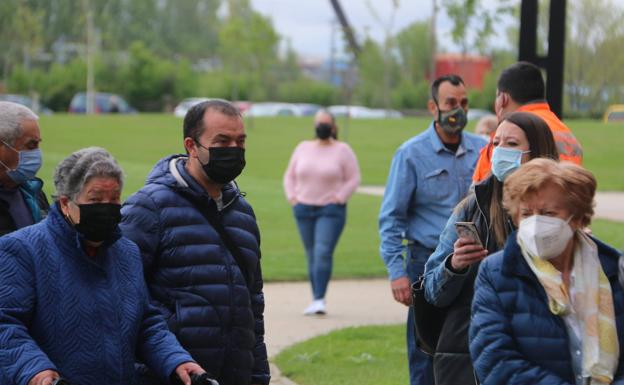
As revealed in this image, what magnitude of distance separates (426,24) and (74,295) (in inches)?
2944

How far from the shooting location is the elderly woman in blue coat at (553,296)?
384 centimetres

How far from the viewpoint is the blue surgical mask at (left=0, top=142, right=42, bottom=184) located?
541 cm

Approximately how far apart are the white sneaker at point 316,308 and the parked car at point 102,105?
4982cm

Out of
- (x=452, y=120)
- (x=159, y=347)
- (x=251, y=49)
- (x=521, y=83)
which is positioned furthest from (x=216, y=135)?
(x=251, y=49)

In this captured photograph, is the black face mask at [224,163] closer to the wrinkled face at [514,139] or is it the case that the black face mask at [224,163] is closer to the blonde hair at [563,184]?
the wrinkled face at [514,139]

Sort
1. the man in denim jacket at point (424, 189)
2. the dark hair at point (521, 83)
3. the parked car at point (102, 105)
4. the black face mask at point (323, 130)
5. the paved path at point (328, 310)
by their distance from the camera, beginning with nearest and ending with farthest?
1. the dark hair at point (521, 83)
2. the man in denim jacket at point (424, 189)
3. the paved path at point (328, 310)
4. the black face mask at point (323, 130)
5. the parked car at point (102, 105)

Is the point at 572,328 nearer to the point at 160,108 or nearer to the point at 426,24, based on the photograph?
the point at 160,108

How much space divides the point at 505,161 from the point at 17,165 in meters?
2.17

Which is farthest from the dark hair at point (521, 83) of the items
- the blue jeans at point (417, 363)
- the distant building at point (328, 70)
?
the distant building at point (328, 70)

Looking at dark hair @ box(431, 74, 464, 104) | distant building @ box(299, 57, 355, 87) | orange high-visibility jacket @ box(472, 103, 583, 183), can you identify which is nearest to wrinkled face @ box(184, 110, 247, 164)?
orange high-visibility jacket @ box(472, 103, 583, 183)

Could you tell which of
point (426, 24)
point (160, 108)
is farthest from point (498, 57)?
point (160, 108)

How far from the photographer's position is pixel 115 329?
4.41m

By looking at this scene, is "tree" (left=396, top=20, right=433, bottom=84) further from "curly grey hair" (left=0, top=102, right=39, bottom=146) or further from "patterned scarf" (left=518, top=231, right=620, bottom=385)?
"patterned scarf" (left=518, top=231, right=620, bottom=385)

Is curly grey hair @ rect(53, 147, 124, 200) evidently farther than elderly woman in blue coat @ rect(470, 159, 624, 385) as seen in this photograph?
Yes
